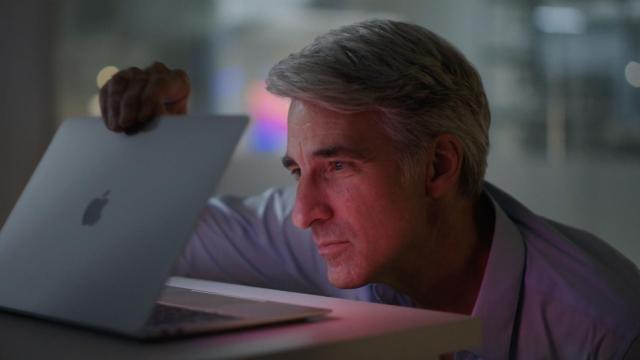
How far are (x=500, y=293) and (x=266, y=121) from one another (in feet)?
3.75

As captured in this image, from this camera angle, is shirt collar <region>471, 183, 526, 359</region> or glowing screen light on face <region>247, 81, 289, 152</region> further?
glowing screen light on face <region>247, 81, 289, 152</region>

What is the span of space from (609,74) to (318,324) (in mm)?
1227

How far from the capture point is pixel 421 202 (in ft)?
3.82

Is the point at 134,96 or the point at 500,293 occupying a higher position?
the point at 134,96

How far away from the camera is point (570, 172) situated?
5.93ft

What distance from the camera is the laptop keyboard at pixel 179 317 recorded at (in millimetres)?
766

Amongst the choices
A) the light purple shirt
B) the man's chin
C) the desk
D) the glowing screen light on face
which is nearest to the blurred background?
the glowing screen light on face

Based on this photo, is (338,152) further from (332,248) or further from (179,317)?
(179,317)

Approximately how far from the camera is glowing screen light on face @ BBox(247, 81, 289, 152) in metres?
2.16

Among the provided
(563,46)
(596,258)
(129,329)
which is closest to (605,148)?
(563,46)

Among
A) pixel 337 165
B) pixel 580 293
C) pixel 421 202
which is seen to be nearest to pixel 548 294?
pixel 580 293

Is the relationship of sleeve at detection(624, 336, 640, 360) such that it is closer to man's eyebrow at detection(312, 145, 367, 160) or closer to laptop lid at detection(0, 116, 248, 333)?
man's eyebrow at detection(312, 145, 367, 160)

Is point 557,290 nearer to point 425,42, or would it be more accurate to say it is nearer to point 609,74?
point 425,42

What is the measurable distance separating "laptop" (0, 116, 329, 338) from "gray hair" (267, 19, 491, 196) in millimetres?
252
